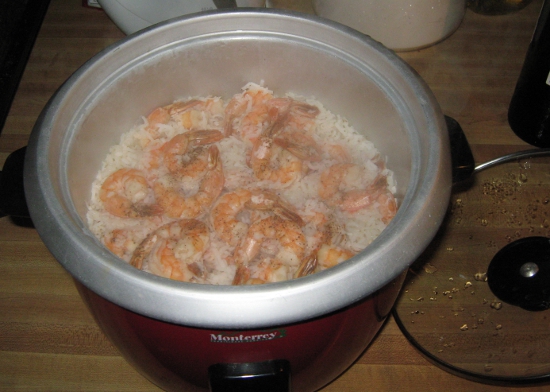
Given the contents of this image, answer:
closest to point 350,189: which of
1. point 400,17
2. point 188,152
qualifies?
point 188,152

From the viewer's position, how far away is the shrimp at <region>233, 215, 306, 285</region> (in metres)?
1.02

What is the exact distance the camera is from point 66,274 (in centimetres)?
134

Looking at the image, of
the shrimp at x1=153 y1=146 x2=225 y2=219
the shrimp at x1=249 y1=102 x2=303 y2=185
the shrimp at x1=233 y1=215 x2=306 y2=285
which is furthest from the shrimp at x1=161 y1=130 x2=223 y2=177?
the shrimp at x1=233 y1=215 x2=306 y2=285

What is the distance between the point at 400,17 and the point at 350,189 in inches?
29.3

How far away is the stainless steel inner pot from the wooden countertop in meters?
0.33

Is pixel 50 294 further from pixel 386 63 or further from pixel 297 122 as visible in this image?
pixel 386 63

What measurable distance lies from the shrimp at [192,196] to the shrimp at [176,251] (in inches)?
3.8

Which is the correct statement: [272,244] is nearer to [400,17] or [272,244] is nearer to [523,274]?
[523,274]

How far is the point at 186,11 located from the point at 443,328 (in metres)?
1.20

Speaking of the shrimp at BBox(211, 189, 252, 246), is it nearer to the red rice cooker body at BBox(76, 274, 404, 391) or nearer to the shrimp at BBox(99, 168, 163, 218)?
the shrimp at BBox(99, 168, 163, 218)

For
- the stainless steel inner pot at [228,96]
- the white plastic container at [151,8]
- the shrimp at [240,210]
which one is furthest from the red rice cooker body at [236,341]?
the white plastic container at [151,8]

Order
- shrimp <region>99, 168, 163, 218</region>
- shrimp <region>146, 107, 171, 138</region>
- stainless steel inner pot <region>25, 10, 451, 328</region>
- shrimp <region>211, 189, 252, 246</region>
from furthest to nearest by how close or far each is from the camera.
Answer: shrimp <region>146, 107, 171, 138</region> → shrimp <region>99, 168, 163, 218</region> → shrimp <region>211, 189, 252, 246</region> → stainless steel inner pot <region>25, 10, 451, 328</region>

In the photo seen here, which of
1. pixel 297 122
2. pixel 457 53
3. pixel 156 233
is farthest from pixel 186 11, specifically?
pixel 457 53

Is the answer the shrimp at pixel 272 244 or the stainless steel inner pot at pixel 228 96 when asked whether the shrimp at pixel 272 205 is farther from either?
the stainless steel inner pot at pixel 228 96
